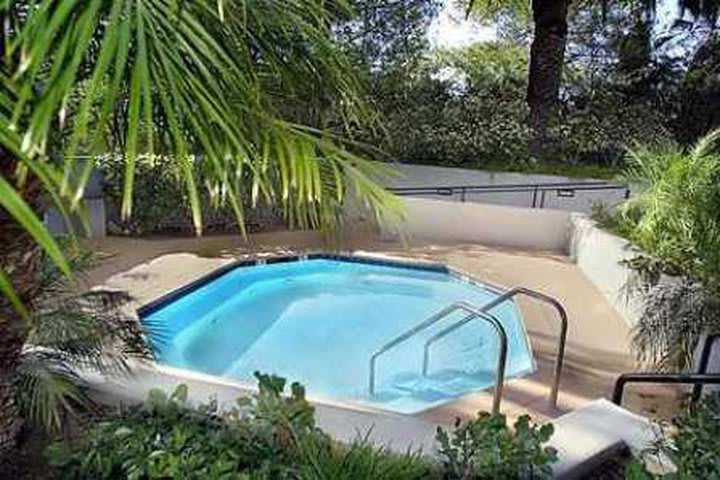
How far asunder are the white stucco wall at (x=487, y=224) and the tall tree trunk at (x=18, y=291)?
32.2 feet

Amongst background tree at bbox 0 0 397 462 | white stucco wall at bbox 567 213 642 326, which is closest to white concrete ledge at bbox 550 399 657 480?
background tree at bbox 0 0 397 462

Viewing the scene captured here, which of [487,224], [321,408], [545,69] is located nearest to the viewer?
[321,408]

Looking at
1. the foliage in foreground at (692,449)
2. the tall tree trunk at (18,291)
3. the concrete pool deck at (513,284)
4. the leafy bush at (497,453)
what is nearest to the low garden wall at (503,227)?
the concrete pool deck at (513,284)

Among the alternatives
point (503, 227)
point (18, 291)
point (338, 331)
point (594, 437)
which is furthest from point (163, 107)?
point (503, 227)

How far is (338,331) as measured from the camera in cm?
995

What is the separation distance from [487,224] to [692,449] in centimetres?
1036

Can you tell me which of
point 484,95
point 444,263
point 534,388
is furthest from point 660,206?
point 484,95

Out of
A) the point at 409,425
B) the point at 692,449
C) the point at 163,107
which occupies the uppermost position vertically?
the point at 163,107

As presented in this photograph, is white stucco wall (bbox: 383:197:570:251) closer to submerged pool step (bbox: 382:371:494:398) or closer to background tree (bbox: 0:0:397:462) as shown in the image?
submerged pool step (bbox: 382:371:494:398)

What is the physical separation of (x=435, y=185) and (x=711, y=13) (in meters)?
8.17

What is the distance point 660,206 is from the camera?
797cm

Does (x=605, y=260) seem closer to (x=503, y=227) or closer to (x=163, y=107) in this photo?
(x=503, y=227)

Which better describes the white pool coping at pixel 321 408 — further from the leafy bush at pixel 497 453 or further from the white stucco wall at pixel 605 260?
the white stucco wall at pixel 605 260

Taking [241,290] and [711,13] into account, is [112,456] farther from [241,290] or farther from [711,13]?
[711,13]
